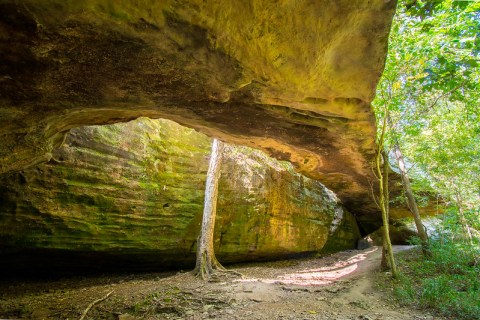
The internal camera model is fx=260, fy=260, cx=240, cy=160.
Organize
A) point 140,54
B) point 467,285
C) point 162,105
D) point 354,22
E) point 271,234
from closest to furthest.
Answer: point 140,54
point 354,22
point 162,105
point 467,285
point 271,234

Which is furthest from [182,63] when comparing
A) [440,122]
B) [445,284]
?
[440,122]

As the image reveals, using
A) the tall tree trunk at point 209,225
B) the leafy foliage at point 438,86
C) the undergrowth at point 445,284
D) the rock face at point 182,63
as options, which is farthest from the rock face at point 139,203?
the leafy foliage at point 438,86

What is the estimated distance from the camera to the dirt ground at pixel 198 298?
5.02 metres

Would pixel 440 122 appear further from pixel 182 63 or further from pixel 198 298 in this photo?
pixel 182 63

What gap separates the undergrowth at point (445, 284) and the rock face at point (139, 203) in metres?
5.02

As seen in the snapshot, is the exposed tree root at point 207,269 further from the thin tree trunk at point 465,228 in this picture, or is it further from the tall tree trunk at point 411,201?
the tall tree trunk at point 411,201

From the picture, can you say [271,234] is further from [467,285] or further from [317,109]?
[317,109]

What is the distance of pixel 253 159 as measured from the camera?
35.3 ft

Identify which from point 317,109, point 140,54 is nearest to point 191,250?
point 317,109

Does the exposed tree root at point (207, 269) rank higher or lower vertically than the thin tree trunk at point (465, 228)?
lower

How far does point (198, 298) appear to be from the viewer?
5.80m

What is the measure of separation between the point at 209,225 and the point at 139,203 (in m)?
2.18

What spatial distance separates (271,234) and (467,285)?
20.0ft

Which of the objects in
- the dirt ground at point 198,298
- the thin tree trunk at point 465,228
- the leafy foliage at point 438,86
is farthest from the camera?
the thin tree trunk at point 465,228
